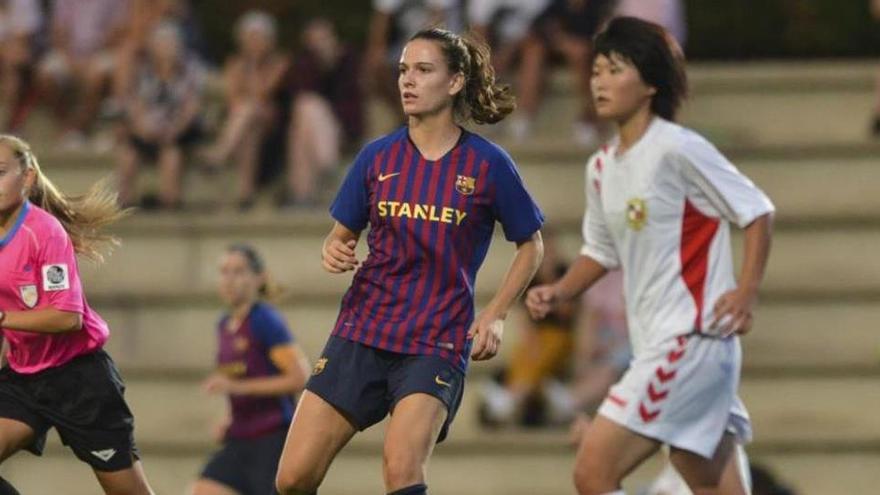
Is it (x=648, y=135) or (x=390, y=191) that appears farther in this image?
(x=648, y=135)

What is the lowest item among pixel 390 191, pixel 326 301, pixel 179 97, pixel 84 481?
pixel 84 481

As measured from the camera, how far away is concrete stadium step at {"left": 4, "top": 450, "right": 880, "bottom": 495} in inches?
446

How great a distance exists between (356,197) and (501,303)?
61 centimetres

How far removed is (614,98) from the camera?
284 inches

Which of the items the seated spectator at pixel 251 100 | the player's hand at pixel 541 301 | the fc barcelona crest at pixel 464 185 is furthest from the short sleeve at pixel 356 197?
the seated spectator at pixel 251 100

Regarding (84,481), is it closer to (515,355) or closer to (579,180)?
(515,355)

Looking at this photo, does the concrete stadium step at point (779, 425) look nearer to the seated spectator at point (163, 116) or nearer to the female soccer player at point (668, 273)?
the seated spectator at point (163, 116)

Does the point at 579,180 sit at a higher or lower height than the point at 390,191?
lower

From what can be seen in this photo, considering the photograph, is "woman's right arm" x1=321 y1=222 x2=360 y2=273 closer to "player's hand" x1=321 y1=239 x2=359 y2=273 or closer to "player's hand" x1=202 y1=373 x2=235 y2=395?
"player's hand" x1=321 y1=239 x2=359 y2=273

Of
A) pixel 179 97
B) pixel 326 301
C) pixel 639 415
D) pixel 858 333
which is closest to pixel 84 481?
pixel 326 301

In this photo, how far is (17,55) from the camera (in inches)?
546

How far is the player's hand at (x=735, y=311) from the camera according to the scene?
22.9ft

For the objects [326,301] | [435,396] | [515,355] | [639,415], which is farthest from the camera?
[326,301]

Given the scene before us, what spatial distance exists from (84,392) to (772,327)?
19.5ft
